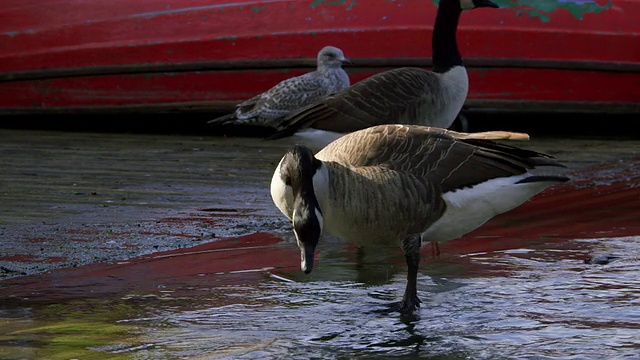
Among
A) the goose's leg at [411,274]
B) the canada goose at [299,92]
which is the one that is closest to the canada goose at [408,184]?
the goose's leg at [411,274]

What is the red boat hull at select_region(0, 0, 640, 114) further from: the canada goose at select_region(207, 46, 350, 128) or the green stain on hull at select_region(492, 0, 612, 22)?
the canada goose at select_region(207, 46, 350, 128)

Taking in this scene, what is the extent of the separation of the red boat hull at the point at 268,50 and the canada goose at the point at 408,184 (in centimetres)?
605

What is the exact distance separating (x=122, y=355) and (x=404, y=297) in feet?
4.69

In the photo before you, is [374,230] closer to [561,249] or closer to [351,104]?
[561,249]

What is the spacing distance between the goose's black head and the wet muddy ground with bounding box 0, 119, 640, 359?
1.10ft

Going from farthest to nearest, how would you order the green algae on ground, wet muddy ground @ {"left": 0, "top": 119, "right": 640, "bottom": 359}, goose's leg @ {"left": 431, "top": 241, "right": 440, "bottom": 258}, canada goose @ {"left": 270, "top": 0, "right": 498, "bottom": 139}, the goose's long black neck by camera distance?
the goose's long black neck
canada goose @ {"left": 270, "top": 0, "right": 498, "bottom": 139}
goose's leg @ {"left": 431, "top": 241, "right": 440, "bottom": 258}
wet muddy ground @ {"left": 0, "top": 119, "right": 640, "bottom": 359}
the green algae on ground

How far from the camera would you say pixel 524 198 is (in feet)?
18.5

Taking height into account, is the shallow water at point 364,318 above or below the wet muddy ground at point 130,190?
below

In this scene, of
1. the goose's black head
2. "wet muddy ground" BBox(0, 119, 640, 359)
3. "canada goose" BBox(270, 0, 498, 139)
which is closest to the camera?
"wet muddy ground" BBox(0, 119, 640, 359)

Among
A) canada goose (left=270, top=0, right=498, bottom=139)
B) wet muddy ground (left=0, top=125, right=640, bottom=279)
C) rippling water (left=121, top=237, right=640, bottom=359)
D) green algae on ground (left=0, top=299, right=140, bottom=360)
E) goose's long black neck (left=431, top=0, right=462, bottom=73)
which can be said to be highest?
goose's long black neck (left=431, top=0, right=462, bottom=73)

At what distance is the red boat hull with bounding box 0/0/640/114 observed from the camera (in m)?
11.6

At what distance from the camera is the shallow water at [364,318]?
445cm

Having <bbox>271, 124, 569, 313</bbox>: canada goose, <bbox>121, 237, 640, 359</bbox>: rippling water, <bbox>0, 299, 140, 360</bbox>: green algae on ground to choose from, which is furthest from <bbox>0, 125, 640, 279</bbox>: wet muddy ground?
<bbox>271, 124, 569, 313</bbox>: canada goose

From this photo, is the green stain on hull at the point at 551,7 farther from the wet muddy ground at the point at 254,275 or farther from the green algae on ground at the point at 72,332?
the green algae on ground at the point at 72,332
